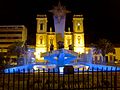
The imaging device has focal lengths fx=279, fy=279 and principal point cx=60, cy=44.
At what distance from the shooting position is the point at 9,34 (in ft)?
285

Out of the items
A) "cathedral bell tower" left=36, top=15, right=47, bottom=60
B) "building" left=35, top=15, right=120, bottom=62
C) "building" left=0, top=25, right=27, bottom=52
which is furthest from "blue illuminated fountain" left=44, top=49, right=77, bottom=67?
"building" left=0, top=25, right=27, bottom=52

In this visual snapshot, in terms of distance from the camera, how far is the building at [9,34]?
284 feet

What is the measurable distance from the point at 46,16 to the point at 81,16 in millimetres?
10194

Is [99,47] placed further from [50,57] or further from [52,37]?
[50,57]

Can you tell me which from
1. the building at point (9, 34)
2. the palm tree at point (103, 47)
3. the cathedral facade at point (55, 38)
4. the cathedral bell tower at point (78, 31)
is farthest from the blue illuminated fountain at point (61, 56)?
the building at point (9, 34)

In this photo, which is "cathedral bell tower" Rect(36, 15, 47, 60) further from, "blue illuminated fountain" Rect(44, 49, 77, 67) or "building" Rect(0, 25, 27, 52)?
"blue illuminated fountain" Rect(44, 49, 77, 67)

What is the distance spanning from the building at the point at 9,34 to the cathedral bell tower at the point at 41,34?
7.94 m

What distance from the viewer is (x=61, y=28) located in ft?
187

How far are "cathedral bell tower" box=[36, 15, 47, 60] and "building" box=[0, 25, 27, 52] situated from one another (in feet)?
26.0

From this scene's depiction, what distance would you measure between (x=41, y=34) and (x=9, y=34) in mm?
11894

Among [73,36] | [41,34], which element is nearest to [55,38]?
[41,34]

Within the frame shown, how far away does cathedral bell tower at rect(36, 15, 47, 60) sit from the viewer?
80.1m

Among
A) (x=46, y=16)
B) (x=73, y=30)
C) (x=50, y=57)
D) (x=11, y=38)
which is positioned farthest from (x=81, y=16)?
(x=50, y=57)

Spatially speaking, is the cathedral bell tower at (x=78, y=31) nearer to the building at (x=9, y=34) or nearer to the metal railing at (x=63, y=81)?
the building at (x=9, y=34)
